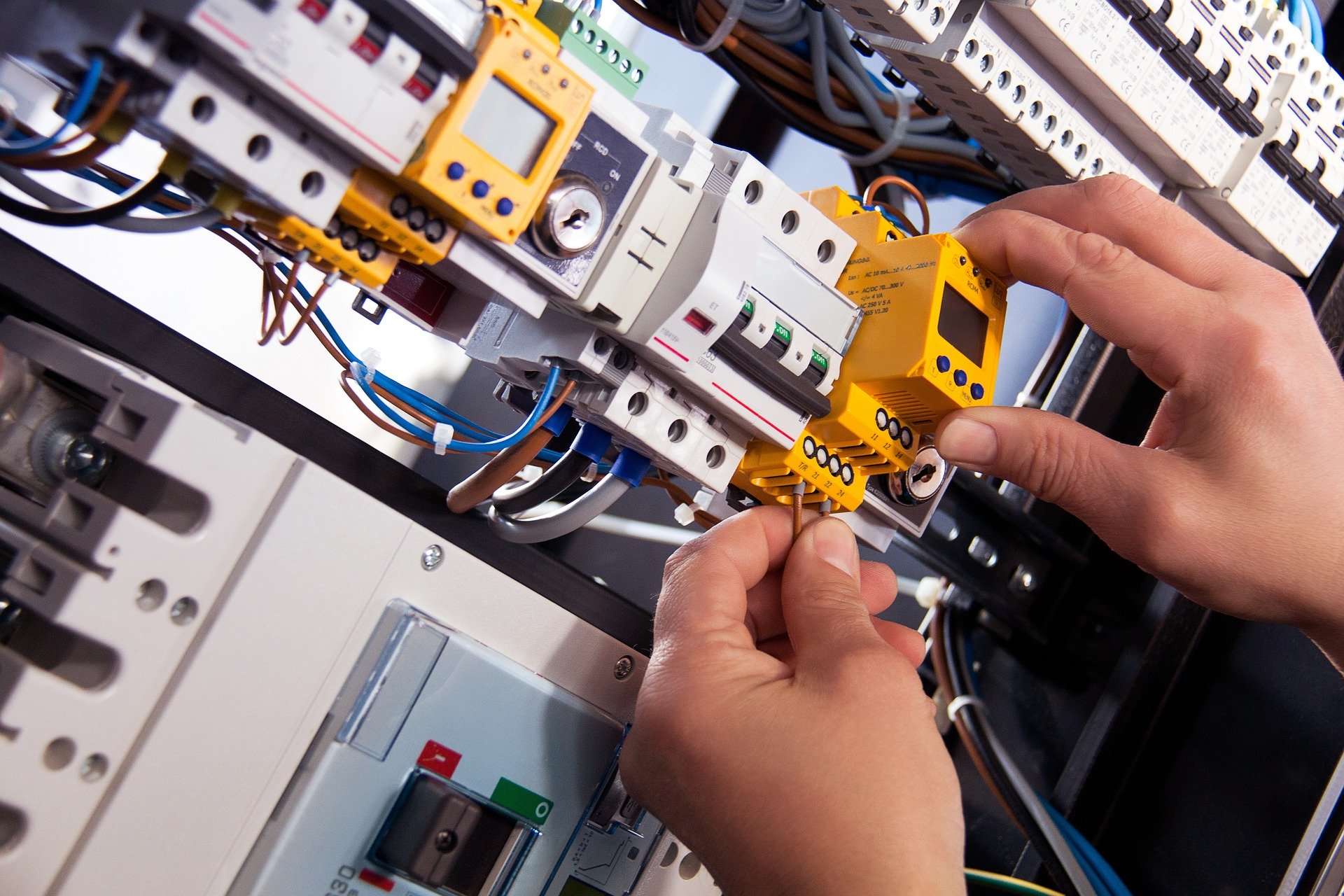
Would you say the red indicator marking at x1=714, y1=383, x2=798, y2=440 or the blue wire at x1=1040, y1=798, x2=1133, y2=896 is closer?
the red indicator marking at x1=714, y1=383, x2=798, y2=440

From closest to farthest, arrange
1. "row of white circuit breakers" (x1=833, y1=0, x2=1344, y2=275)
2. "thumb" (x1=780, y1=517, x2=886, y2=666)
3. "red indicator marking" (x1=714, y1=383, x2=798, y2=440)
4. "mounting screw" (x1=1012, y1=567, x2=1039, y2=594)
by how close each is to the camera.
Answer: "thumb" (x1=780, y1=517, x2=886, y2=666)
"red indicator marking" (x1=714, y1=383, x2=798, y2=440)
"row of white circuit breakers" (x1=833, y1=0, x2=1344, y2=275)
"mounting screw" (x1=1012, y1=567, x2=1039, y2=594)

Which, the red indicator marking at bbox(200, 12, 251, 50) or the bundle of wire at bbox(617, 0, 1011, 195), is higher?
the bundle of wire at bbox(617, 0, 1011, 195)

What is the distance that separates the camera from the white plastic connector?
4.84ft

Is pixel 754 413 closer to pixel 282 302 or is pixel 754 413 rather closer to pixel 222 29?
pixel 282 302

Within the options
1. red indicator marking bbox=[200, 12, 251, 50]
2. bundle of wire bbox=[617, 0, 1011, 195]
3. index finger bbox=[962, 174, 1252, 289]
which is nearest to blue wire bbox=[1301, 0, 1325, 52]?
bundle of wire bbox=[617, 0, 1011, 195]

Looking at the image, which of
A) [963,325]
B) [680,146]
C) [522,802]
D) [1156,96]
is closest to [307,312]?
[680,146]

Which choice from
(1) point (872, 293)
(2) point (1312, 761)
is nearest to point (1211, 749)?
(2) point (1312, 761)

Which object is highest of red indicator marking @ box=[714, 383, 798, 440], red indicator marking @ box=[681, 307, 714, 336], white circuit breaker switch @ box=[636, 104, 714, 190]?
white circuit breaker switch @ box=[636, 104, 714, 190]

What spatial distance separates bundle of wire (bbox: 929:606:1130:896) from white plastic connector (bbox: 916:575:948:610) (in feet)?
0.23

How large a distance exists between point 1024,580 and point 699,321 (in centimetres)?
86

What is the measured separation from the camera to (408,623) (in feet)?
2.60

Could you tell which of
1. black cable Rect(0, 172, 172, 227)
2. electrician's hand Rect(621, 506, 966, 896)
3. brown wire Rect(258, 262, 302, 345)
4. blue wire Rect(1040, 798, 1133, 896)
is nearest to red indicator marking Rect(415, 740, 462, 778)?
electrician's hand Rect(621, 506, 966, 896)

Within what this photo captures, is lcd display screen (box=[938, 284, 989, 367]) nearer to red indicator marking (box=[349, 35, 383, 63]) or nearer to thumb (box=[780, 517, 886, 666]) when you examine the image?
thumb (box=[780, 517, 886, 666])

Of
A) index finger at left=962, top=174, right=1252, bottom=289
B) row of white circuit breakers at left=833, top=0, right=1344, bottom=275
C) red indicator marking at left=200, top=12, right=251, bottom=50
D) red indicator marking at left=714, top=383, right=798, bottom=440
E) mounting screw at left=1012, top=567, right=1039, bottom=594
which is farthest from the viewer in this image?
mounting screw at left=1012, top=567, right=1039, bottom=594
